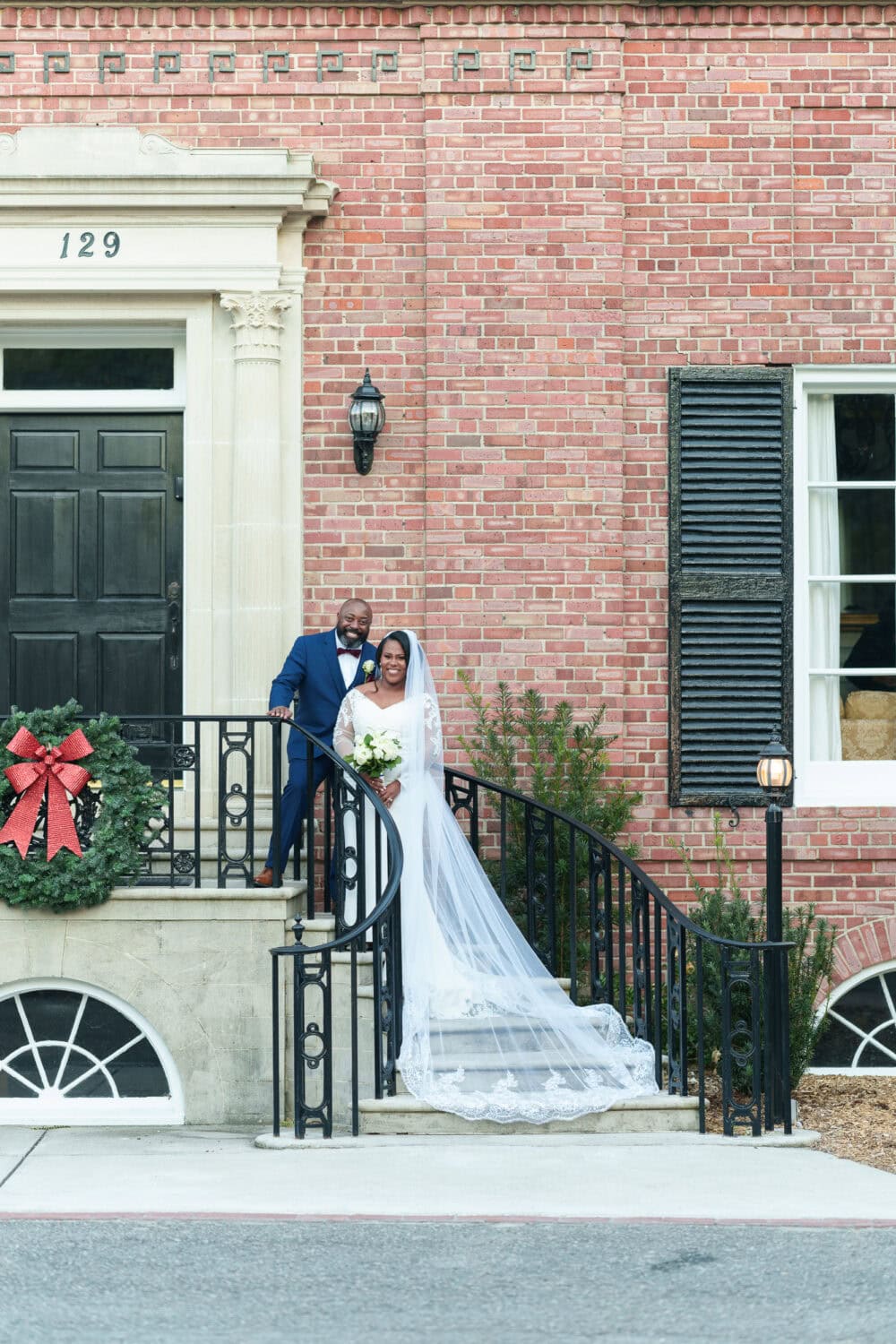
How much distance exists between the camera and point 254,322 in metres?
9.41

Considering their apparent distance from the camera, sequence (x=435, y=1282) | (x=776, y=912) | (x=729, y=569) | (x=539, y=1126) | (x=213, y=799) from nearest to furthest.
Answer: (x=435, y=1282) → (x=539, y=1126) → (x=776, y=912) → (x=213, y=799) → (x=729, y=569)

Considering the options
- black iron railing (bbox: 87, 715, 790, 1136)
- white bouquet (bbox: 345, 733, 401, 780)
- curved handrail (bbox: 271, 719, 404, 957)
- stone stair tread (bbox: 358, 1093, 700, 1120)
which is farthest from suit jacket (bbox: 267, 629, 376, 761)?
stone stair tread (bbox: 358, 1093, 700, 1120)

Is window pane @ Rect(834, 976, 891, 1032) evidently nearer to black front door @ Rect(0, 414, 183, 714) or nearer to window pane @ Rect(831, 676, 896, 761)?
window pane @ Rect(831, 676, 896, 761)

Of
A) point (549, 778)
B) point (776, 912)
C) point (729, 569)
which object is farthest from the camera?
point (729, 569)

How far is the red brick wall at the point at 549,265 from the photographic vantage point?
30.9ft

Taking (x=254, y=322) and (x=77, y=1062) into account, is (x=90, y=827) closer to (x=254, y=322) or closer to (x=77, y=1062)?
(x=77, y=1062)

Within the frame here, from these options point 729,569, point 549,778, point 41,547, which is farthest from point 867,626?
point 41,547

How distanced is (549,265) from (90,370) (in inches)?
102

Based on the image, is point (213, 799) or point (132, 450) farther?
point (132, 450)

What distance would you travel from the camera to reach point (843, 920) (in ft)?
30.8

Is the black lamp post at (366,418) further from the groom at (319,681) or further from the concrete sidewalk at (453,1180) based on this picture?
the concrete sidewalk at (453,1180)

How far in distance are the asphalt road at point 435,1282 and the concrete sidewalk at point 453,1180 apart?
20 cm

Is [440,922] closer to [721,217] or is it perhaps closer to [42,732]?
[42,732]

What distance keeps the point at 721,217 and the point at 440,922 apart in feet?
13.6
